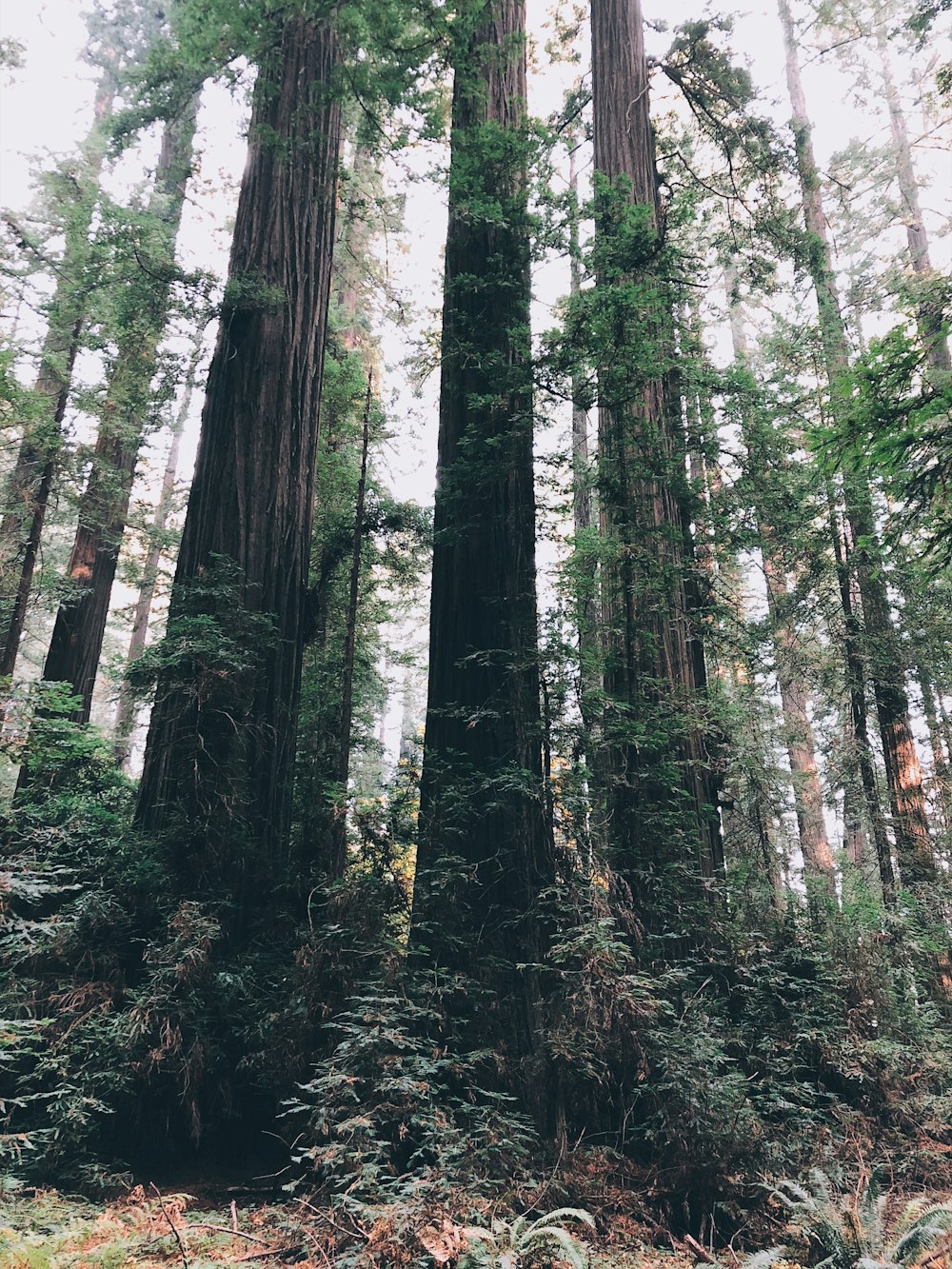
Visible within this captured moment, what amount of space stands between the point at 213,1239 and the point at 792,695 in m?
13.7

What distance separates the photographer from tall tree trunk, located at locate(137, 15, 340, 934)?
502cm

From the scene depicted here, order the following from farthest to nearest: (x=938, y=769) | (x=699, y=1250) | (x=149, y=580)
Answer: (x=149, y=580), (x=938, y=769), (x=699, y=1250)

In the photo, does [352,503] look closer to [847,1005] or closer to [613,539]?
[613,539]

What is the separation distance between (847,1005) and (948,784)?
610cm

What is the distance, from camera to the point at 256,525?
6.36 metres

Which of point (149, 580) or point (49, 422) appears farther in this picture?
point (149, 580)

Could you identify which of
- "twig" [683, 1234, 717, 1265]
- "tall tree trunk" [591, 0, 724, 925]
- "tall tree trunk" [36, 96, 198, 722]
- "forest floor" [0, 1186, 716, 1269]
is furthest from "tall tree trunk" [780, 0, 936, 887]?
"tall tree trunk" [36, 96, 198, 722]

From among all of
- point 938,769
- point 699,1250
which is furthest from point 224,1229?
point 938,769

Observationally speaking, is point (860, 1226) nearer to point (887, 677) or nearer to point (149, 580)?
point (887, 677)

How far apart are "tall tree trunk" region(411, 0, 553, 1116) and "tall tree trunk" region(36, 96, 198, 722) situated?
2.65 meters

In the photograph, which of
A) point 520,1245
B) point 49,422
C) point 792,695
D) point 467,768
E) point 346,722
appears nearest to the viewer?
point 520,1245

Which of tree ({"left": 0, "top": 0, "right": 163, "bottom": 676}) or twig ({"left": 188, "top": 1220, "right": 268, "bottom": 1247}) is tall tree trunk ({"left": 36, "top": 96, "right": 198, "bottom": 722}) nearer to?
tree ({"left": 0, "top": 0, "right": 163, "bottom": 676})

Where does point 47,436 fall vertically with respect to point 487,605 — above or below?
above

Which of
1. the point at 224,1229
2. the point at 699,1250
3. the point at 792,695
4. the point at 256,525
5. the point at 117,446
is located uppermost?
the point at 117,446
